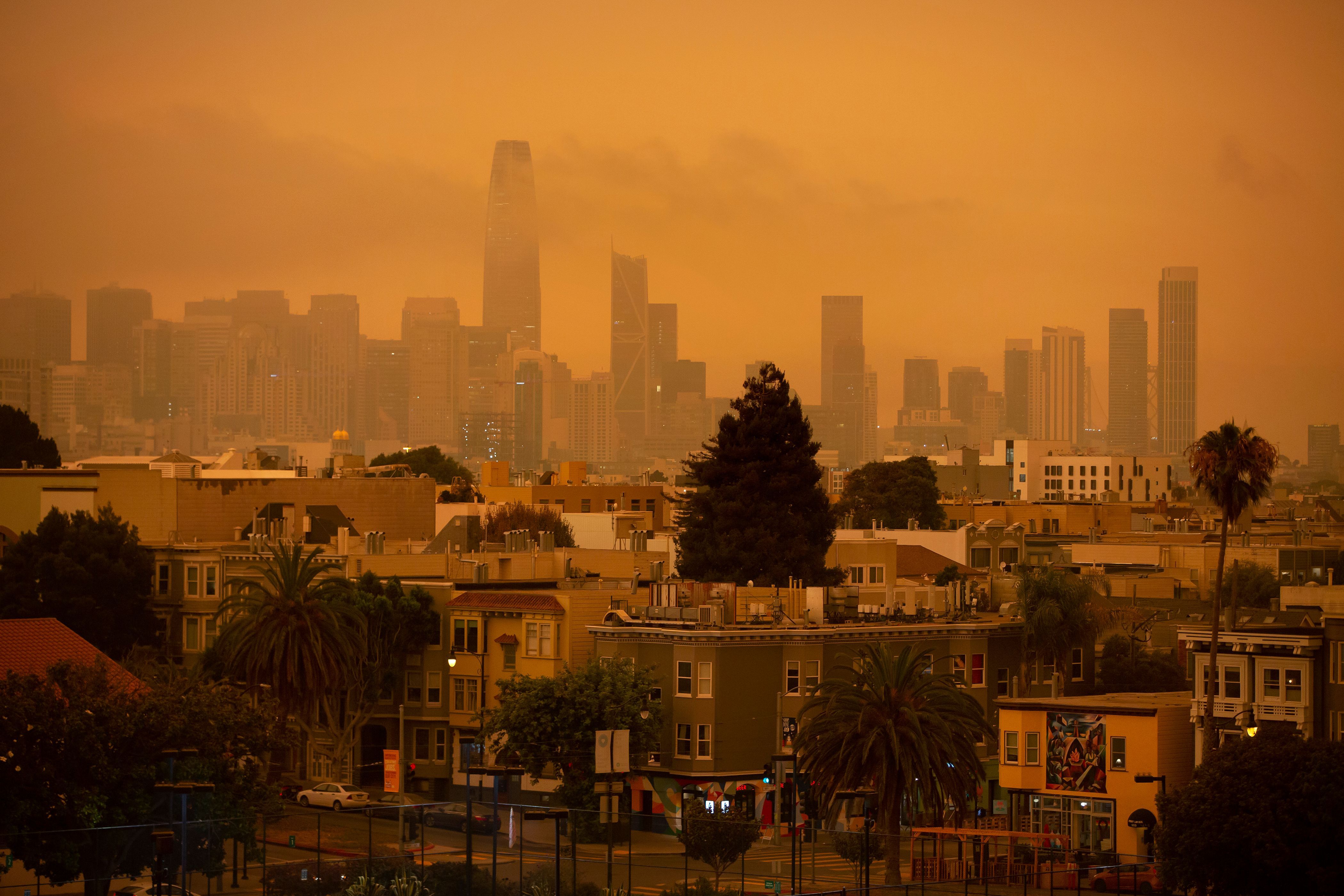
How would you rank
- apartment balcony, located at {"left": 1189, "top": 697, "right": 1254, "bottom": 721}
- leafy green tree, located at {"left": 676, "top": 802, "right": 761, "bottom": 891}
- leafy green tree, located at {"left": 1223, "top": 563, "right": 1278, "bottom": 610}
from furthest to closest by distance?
leafy green tree, located at {"left": 1223, "top": 563, "right": 1278, "bottom": 610} → apartment balcony, located at {"left": 1189, "top": 697, "right": 1254, "bottom": 721} → leafy green tree, located at {"left": 676, "top": 802, "right": 761, "bottom": 891}

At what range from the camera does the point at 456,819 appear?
5328 centimetres

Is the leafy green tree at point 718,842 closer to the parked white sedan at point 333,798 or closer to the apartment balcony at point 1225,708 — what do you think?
the apartment balcony at point 1225,708

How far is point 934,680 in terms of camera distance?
183 ft

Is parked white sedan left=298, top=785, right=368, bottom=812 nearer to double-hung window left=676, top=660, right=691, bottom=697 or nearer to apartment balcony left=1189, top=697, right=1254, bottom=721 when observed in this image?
double-hung window left=676, top=660, right=691, bottom=697

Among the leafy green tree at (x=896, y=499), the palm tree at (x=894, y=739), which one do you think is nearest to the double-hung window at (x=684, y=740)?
the palm tree at (x=894, y=739)

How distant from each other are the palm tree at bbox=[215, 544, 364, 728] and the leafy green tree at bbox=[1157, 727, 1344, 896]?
30158 mm

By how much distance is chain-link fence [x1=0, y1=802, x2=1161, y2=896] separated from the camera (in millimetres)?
45062

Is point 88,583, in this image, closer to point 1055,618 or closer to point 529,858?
point 1055,618

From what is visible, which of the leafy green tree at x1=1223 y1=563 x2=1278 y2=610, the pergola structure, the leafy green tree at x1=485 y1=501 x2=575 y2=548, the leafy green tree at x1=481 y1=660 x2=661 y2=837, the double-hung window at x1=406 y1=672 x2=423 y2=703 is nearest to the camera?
the pergola structure

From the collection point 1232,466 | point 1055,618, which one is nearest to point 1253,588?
point 1055,618

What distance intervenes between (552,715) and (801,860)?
13723mm

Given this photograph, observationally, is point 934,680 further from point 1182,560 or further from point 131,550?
point 1182,560

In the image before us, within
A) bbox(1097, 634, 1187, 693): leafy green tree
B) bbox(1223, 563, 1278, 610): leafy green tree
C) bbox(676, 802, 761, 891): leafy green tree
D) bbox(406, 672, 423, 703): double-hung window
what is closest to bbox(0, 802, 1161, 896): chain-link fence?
bbox(676, 802, 761, 891): leafy green tree

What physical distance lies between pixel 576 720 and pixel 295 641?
36.2ft
